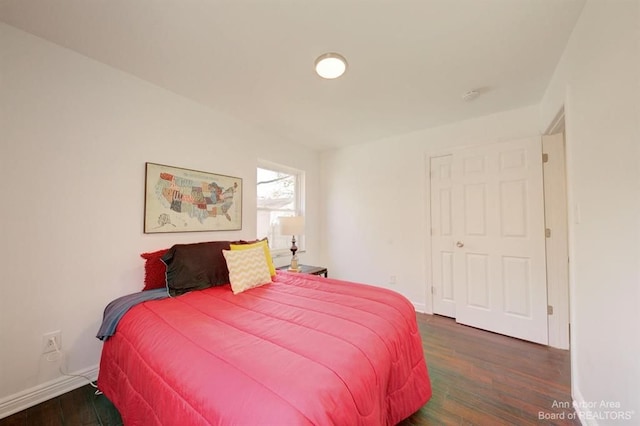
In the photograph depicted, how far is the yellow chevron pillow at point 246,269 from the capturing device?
1.90 m

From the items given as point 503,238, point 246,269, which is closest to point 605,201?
point 503,238

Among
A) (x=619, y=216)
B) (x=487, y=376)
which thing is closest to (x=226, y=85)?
(x=619, y=216)

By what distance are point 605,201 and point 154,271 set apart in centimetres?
291

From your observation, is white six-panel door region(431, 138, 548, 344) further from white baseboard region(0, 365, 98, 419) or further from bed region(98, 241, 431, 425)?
white baseboard region(0, 365, 98, 419)

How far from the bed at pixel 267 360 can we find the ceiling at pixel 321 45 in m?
1.76

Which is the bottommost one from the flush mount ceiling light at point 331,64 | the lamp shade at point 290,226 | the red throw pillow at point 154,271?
the red throw pillow at point 154,271

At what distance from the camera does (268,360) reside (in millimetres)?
935

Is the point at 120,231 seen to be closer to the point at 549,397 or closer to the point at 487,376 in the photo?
the point at 487,376

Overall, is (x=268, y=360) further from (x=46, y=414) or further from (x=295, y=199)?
(x=295, y=199)

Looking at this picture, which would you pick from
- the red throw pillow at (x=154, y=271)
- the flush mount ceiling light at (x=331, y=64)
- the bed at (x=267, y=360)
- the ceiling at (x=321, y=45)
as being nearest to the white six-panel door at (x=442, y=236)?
the ceiling at (x=321, y=45)

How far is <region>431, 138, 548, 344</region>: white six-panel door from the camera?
92.7 inches

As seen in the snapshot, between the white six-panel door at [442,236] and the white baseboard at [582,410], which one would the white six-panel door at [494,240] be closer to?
the white six-panel door at [442,236]

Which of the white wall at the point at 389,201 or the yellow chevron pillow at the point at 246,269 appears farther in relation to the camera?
the white wall at the point at 389,201

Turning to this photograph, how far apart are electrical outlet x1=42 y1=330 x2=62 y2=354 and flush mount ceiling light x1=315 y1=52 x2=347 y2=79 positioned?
8.60 feet
